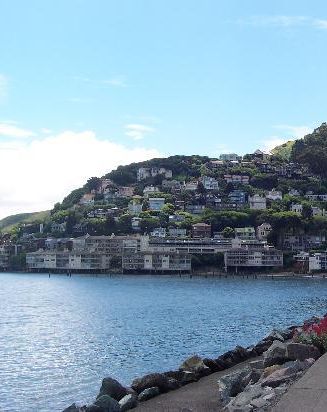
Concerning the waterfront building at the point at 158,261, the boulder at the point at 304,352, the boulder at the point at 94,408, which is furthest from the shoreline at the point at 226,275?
the boulder at the point at 94,408

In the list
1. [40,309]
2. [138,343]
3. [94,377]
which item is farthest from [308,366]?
[40,309]

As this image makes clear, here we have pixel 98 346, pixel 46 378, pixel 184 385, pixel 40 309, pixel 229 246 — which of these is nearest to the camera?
pixel 184 385

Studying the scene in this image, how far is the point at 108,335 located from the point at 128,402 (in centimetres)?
2970

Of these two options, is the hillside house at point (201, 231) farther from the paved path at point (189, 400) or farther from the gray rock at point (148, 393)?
the gray rock at point (148, 393)

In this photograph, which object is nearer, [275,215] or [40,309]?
[40,309]

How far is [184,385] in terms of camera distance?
20.5m

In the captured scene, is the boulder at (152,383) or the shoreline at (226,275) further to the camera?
the shoreline at (226,275)

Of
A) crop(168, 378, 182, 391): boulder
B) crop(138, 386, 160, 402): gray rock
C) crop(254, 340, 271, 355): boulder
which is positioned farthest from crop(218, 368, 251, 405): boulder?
crop(254, 340, 271, 355): boulder

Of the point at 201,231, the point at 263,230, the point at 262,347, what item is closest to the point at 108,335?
the point at 262,347

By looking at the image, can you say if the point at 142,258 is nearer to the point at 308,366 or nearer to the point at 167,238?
the point at 167,238

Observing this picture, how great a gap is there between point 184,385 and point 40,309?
180ft

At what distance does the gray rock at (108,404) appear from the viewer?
16.8 meters

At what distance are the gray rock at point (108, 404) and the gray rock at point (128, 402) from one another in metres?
0.14

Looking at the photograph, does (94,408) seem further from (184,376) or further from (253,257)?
(253,257)
